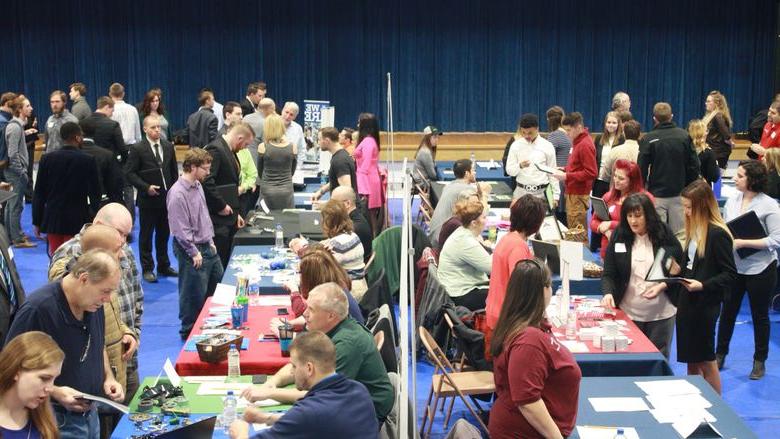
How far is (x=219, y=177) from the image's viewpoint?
24.9 feet

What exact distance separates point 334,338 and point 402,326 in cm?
89

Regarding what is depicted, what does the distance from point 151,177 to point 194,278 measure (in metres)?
1.83

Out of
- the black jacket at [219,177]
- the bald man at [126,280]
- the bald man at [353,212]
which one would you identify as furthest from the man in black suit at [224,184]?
the bald man at [126,280]

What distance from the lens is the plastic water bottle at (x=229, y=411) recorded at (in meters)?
3.98

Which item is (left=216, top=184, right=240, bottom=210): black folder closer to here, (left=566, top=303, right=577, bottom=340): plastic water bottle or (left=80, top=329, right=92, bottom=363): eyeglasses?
(left=566, top=303, right=577, bottom=340): plastic water bottle

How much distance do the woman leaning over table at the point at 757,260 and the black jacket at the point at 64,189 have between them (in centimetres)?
522

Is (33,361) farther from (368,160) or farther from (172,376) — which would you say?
(368,160)

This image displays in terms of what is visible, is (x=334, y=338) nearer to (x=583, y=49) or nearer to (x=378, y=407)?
(x=378, y=407)

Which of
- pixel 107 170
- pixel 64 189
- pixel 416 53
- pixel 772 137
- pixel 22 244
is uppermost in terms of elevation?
pixel 416 53

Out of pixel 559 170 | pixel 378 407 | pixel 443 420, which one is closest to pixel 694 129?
pixel 559 170

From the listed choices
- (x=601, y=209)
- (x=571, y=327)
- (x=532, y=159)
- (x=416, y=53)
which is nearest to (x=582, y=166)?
(x=532, y=159)

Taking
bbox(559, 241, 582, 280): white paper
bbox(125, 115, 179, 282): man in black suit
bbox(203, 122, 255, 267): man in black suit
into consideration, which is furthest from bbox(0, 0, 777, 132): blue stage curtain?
bbox(559, 241, 582, 280): white paper

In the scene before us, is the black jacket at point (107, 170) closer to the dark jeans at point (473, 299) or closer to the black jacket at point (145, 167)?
the black jacket at point (145, 167)

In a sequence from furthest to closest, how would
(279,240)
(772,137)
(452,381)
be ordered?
1. (772,137)
2. (279,240)
3. (452,381)
